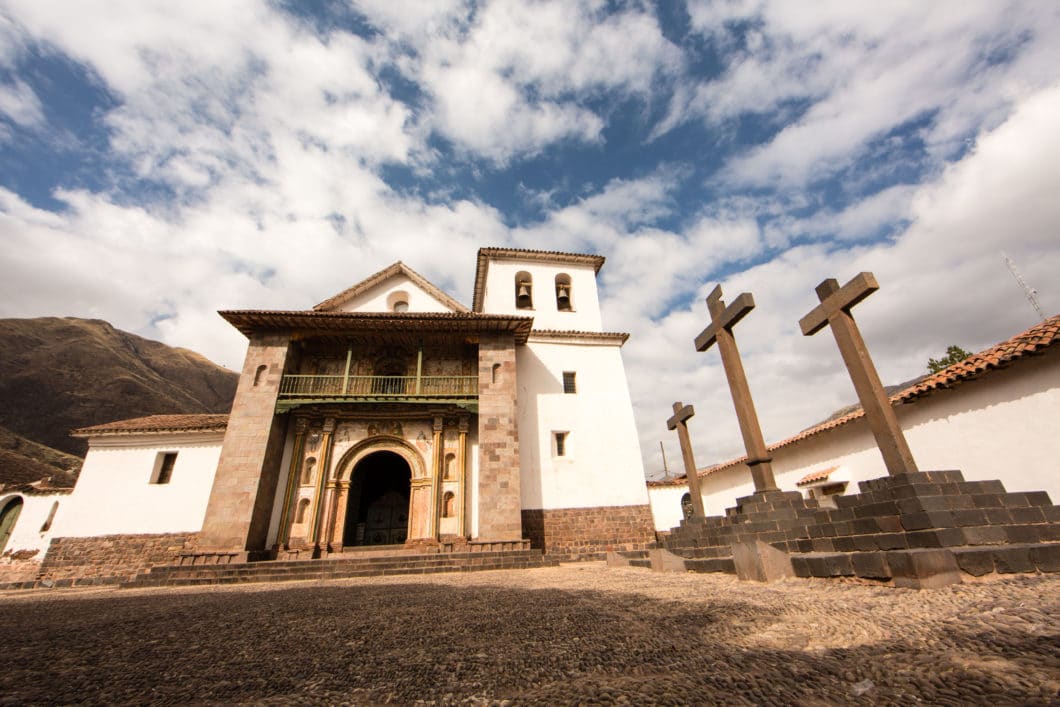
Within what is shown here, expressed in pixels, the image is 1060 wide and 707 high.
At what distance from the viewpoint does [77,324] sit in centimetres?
4481

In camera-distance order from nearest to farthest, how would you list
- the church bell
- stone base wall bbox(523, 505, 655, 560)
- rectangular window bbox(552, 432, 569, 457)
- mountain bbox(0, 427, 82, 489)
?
1. stone base wall bbox(523, 505, 655, 560)
2. rectangular window bbox(552, 432, 569, 457)
3. mountain bbox(0, 427, 82, 489)
4. the church bell

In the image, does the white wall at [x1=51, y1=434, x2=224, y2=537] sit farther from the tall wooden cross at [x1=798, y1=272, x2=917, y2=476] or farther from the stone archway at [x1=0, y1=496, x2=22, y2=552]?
the tall wooden cross at [x1=798, y1=272, x2=917, y2=476]

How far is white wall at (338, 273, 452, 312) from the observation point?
1504 centimetres

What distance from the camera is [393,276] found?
1558cm

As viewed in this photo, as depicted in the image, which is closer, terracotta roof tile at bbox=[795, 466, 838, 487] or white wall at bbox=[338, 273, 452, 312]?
terracotta roof tile at bbox=[795, 466, 838, 487]

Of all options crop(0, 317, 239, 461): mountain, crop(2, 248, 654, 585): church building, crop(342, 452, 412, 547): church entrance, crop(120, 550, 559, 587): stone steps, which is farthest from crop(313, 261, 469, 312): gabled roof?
crop(0, 317, 239, 461): mountain

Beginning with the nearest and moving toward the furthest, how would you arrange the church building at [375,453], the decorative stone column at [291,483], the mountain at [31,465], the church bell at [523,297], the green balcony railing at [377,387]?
the decorative stone column at [291,483]
the church building at [375,453]
the green balcony railing at [377,387]
the mountain at [31,465]
the church bell at [523,297]

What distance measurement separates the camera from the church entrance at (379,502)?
44.1 ft

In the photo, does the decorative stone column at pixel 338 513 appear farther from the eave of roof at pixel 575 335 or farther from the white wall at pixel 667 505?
the white wall at pixel 667 505

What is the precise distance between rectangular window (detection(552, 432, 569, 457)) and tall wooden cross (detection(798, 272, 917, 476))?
8727 mm

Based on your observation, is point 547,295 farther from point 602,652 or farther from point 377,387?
point 602,652

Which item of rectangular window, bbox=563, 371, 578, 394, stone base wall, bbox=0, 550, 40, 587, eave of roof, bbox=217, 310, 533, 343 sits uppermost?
eave of roof, bbox=217, 310, 533, 343

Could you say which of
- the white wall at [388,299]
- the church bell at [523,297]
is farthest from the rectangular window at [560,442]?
the white wall at [388,299]

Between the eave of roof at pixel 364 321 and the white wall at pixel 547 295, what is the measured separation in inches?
118
